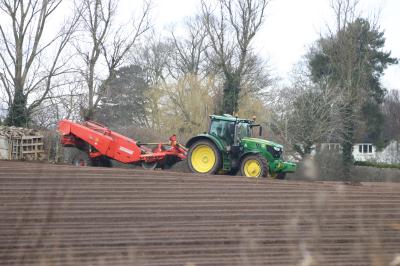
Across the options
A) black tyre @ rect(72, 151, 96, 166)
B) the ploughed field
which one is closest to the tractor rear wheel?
black tyre @ rect(72, 151, 96, 166)

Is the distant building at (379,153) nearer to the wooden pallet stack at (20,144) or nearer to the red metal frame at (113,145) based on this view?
the wooden pallet stack at (20,144)

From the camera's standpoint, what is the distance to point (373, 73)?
40.0 meters

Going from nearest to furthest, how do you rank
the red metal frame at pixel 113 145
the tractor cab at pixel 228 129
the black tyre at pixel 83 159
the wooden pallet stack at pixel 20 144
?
the tractor cab at pixel 228 129, the red metal frame at pixel 113 145, the black tyre at pixel 83 159, the wooden pallet stack at pixel 20 144

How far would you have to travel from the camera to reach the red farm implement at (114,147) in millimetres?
16703

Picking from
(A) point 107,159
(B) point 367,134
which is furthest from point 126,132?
(B) point 367,134

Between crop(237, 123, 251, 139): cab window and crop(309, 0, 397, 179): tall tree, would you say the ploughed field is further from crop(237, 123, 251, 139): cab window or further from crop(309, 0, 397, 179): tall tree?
crop(309, 0, 397, 179): tall tree

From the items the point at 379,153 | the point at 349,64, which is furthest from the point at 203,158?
the point at 379,153

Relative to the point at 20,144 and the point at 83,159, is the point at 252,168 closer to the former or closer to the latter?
the point at 83,159

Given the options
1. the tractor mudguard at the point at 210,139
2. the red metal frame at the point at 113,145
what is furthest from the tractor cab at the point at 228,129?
the red metal frame at the point at 113,145

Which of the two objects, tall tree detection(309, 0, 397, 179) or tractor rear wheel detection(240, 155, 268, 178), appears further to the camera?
tall tree detection(309, 0, 397, 179)

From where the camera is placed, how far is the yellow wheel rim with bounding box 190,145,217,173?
48.2 ft

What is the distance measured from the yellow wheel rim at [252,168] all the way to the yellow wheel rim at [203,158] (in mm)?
838

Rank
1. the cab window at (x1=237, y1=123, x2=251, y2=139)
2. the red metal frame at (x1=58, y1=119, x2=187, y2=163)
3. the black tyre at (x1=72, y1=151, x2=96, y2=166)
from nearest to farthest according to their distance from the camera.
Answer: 1. the cab window at (x1=237, y1=123, x2=251, y2=139)
2. the red metal frame at (x1=58, y1=119, x2=187, y2=163)
3. the black tyre at (x1=72, y1=151, x2=96, y2=166)

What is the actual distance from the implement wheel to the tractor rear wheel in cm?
75
